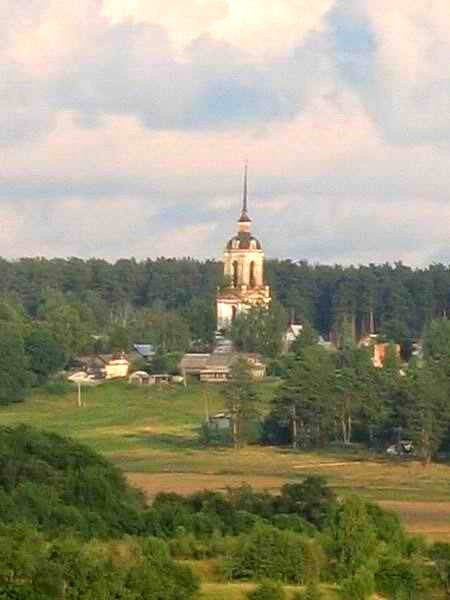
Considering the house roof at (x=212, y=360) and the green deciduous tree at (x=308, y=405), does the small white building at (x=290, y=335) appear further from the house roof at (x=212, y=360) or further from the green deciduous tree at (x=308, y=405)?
the green deciduous tree at (x=308, y=405)

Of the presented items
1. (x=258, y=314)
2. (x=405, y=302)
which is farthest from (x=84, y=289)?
(x=258, y=314)

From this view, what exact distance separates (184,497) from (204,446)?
27.5 meters

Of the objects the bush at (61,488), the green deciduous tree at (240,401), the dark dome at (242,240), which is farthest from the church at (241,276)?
the bush at (61,488)

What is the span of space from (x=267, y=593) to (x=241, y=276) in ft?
307

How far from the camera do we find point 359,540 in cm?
4772

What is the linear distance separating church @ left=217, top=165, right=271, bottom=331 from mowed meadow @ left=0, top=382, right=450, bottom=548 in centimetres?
2696

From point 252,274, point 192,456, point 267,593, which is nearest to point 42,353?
point 192,456

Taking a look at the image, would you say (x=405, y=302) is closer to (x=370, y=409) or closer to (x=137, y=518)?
(x=370, y=409)

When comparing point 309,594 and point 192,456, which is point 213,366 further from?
point 309,594

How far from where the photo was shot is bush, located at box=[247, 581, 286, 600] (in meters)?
43.0

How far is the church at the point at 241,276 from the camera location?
13350 cm

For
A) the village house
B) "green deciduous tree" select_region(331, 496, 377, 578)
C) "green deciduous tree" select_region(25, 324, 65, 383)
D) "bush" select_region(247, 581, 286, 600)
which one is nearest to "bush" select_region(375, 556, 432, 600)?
"green deciduous tree" select_region(331, 496, 377, 578)

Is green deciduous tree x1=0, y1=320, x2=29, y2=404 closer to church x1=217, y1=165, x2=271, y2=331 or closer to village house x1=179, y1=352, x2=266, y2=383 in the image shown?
village house x1=179, y1=352, x2=266, y2=383

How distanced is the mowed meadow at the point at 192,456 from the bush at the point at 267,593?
1368cm
